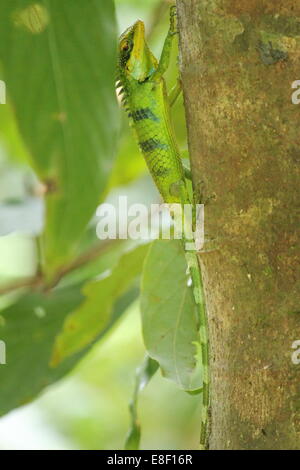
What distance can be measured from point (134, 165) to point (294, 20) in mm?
1915

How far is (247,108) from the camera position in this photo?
1.29 metres

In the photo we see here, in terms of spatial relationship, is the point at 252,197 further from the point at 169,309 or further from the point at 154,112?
the point at 154,112

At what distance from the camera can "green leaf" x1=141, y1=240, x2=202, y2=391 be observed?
190 cm

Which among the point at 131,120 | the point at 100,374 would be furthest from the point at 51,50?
the point at 100,374

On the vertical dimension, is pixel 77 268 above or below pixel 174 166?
below

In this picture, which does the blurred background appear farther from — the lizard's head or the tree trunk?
the tree trunk

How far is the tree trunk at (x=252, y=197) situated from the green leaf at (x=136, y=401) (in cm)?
65

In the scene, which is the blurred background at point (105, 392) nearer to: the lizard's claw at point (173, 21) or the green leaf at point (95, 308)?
the green leaf at point (95, 308)

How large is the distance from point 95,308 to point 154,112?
62 cm

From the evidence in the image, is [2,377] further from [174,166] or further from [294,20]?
[294,20]

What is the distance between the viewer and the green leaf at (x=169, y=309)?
1.90 meters

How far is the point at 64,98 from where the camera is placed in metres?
2.12

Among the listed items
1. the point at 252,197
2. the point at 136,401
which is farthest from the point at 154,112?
the point at 252,197

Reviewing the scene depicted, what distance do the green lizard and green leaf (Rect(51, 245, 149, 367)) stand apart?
0.33m
